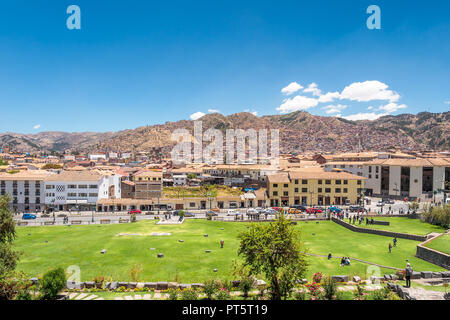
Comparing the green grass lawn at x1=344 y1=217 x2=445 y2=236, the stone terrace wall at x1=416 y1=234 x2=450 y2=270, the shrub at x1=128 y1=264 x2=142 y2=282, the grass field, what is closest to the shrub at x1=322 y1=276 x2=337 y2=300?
the grass field

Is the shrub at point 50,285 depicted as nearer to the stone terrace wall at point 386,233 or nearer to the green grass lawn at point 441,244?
the green grass lawn at point 441,244

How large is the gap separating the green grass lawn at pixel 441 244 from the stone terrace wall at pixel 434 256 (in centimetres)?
76

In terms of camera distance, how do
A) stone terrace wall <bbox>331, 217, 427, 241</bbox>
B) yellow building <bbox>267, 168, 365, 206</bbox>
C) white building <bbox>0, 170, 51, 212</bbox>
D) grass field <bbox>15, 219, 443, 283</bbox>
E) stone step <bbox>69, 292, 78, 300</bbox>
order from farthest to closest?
yellow building <bbox>267, 168, 365, 206</bbox>, white building <bbox>0, 170, 51, 212</bbox>, stone terrace wall <bbox>331, 217, 427, 241</bbox>, grass field <bbox>15, 219, 443, 283</bbox>, stone step <bbox>69, 292, 78, 300</bbox>

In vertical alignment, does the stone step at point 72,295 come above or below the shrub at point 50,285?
below

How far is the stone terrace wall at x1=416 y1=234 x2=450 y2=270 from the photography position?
28508mm

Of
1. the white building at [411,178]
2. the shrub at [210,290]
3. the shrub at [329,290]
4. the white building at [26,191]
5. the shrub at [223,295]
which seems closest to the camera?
the shrub at [223,295]

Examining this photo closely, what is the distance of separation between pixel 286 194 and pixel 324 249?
1554 inches

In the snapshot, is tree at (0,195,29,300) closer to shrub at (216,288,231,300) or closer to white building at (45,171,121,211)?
shrub at (216,288,231,300)

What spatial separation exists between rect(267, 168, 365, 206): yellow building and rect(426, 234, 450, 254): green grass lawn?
3978 cm

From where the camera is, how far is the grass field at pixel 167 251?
25125 mm

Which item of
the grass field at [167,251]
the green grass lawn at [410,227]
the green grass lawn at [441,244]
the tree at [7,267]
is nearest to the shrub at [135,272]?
the grass field at [167,251]

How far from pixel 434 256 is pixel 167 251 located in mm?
28829

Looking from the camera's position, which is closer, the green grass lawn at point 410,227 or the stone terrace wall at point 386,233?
the stone terrace wall at point 386,233

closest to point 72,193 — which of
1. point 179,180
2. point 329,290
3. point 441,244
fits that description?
point 179,180
